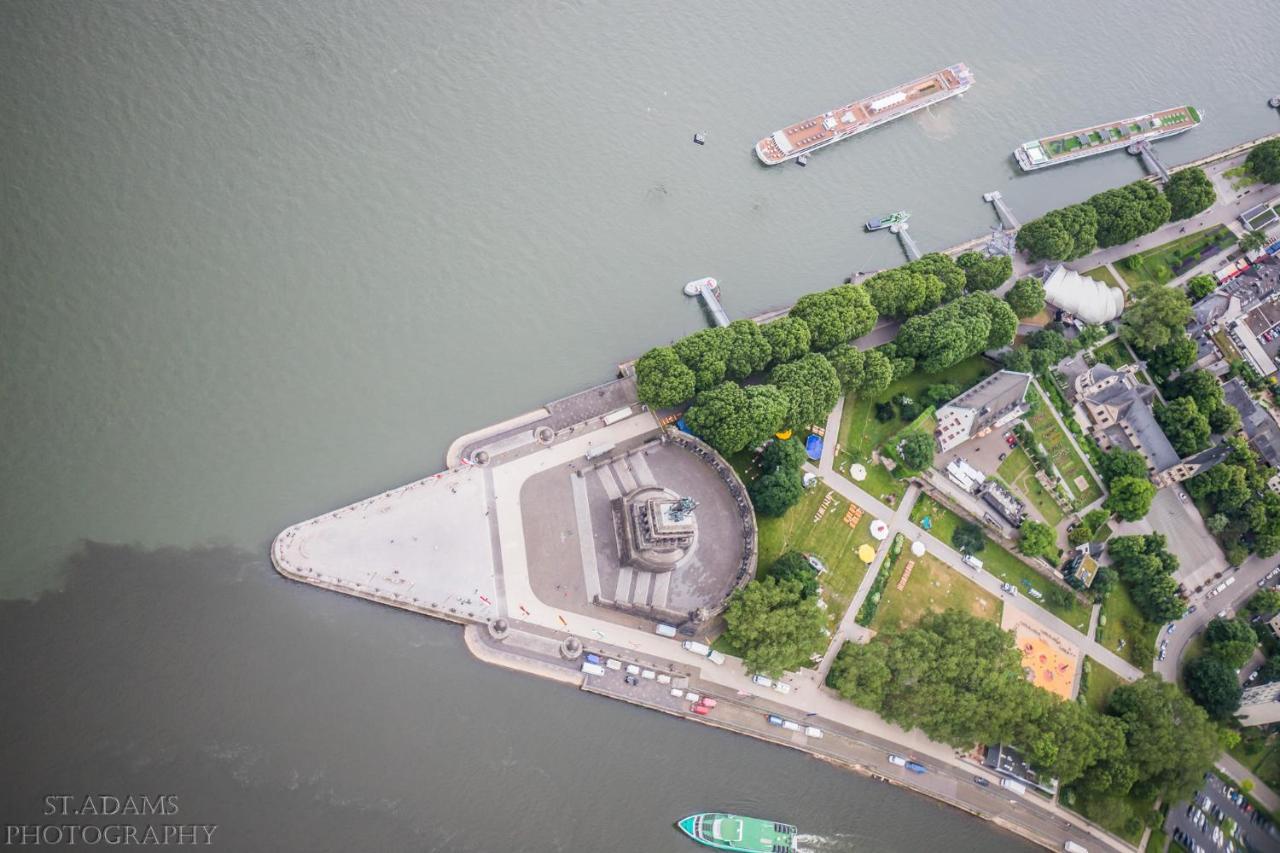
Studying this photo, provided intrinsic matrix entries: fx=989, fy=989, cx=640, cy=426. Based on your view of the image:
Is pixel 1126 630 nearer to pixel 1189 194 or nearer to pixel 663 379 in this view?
pixel 1189 194

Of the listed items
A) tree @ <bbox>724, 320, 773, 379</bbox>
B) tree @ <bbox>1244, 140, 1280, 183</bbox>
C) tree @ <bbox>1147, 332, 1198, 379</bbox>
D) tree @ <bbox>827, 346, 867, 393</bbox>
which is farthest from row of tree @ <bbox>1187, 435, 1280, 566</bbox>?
tree @ <bbox>724, 320, 773, 379</bbox>

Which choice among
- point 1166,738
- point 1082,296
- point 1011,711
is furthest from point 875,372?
point 1166,738

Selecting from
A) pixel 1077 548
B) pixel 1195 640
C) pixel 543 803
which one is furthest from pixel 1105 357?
pixel 543 803

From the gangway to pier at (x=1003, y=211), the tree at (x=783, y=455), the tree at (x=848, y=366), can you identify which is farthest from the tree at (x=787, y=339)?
the gangway to pier at (x=1003, y=211)

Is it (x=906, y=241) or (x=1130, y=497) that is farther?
(x=906, y=241)

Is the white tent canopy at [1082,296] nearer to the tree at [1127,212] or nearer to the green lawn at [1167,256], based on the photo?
the tree at [1127,212]

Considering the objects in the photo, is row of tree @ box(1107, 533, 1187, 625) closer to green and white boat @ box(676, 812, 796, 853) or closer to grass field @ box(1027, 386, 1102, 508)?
grass field @ box(1027, 386, 1102, 508)
